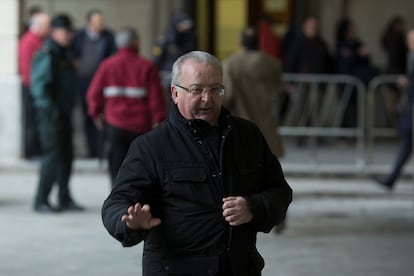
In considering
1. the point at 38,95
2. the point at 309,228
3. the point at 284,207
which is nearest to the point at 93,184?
the point at 38,95

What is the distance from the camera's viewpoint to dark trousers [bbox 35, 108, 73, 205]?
1141cm

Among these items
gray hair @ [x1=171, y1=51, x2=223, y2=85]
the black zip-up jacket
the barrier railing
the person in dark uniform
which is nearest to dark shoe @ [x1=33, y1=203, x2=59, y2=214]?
the person in dark uniform

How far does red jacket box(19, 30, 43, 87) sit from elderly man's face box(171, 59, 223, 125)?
9.61m

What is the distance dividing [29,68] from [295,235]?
511 centimetres

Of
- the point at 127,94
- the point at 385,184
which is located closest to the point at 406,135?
the point at 385,184

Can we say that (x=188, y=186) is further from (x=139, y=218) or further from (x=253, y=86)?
(x=253, y=86)

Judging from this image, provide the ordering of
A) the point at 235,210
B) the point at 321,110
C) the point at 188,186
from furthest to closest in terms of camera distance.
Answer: the point at 321,110 < the point at 188,186 < the point at 235,210

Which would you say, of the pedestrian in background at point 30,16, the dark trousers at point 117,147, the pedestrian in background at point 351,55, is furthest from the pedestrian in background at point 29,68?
the pedestrian in background at point 351,55

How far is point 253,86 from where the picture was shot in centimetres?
1056

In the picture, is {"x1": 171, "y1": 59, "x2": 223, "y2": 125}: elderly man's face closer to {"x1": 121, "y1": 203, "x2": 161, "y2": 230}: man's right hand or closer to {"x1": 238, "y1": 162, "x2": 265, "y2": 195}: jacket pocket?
{"x1": 238, "y1": 162, "x2": 265, "y2": 195}: jacket pocket

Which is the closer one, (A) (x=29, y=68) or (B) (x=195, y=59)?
(B) (x=195, y=59)

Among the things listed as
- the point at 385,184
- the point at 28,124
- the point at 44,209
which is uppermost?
the point at 28,124

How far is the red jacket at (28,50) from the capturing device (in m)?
14.3

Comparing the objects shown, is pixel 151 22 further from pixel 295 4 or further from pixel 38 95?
pixel 38 95
